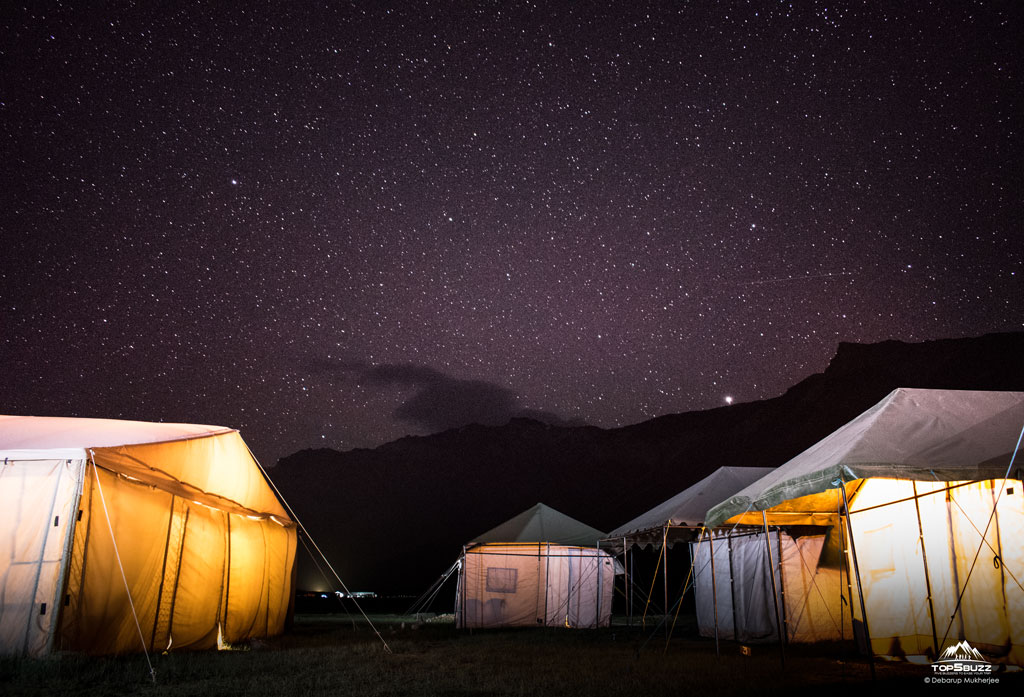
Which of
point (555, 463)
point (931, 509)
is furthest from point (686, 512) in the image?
point (555, 463)

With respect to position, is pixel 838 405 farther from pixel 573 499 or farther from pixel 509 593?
pixel 509 593

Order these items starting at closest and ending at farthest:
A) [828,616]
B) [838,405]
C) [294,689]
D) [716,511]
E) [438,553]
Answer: [294,689]
[716,511]
[828,616]
[838,405]
[438,553]

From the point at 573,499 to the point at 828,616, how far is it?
64026mm

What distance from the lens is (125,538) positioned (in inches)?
330

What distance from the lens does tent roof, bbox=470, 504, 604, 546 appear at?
19062 millimetres

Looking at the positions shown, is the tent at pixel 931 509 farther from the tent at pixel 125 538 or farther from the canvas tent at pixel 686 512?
the tent at pixel 125 538

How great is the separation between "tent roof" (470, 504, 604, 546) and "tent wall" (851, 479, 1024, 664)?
10295 mm

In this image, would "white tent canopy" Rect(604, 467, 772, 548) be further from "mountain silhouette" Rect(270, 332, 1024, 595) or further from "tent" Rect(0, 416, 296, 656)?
"mountain silhouette" Rect(270, 332, 1024, 595)

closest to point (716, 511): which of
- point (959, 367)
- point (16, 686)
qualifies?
point (16, 686)

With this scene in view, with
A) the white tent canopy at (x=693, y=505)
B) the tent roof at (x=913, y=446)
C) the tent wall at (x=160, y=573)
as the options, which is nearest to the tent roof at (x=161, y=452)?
the tent wall at (x=160, y=573)

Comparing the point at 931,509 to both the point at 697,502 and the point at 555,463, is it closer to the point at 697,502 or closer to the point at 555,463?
the point at 697,502

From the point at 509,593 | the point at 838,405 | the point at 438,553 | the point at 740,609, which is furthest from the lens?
the point at 438,553

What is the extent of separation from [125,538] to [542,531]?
41.6 feet

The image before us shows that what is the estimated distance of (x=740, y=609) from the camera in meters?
13.9
